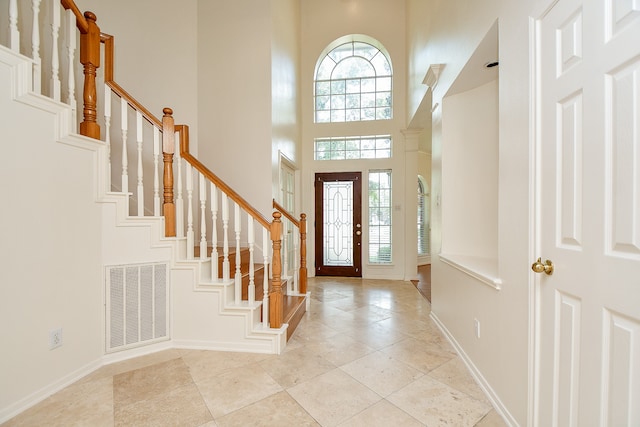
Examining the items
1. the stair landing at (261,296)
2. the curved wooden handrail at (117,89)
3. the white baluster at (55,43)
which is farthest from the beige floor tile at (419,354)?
the white baluster at (55,43)

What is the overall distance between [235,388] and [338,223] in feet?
12.4

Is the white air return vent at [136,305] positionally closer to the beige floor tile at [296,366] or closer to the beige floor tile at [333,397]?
the beige floor tile at [296,366]

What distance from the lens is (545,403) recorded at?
1.26 m

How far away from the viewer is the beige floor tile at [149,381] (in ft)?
5.77

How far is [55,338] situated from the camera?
1822 mm

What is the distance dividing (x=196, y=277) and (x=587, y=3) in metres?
2.81

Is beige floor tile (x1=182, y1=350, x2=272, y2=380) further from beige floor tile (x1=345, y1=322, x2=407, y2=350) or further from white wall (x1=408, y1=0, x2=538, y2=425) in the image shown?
white wall (x1=408, y1=0, x2=538, y2=425)

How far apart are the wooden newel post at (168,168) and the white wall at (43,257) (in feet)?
1.56

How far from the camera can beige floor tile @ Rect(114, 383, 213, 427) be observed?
60.4 inches

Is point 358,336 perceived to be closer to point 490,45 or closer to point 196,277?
point 196,277

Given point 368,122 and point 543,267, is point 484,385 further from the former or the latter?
point 368,122

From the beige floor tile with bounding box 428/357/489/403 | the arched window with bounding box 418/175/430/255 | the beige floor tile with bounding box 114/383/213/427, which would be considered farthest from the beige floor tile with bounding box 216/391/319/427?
the arched window with bounding box 418/175/430/255

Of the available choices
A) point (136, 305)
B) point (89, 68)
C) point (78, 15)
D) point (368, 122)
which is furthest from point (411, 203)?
point (78, 15)

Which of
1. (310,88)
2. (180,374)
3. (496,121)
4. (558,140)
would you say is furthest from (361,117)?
(180,374)
